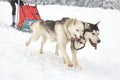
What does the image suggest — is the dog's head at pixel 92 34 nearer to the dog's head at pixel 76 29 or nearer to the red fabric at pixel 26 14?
the dog's head at pixel 76 29

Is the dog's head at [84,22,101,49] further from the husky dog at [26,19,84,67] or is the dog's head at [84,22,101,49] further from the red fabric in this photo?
the red fabric

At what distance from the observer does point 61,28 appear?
598 cm

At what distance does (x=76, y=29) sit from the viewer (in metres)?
5.61

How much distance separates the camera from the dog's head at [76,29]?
18.2ft

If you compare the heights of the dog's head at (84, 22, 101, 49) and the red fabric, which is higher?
the dog's head at (84, 22, 101, 49)

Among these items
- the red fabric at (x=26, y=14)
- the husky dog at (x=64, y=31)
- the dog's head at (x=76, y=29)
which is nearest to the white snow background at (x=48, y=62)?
the husky dog at (x=64, y=31)

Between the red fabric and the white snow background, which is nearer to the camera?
the white snow background

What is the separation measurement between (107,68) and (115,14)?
8791mm

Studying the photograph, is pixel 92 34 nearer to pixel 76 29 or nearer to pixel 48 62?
pixel 76 29

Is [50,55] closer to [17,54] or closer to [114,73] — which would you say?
[17,54]

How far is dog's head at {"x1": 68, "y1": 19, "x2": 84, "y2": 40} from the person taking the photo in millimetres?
5562

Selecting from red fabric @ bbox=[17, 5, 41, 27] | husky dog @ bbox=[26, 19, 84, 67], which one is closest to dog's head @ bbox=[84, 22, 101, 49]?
husky dog @ bbox=[26, 19, 84, 67]

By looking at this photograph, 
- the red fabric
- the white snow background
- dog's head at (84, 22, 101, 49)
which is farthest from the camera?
the red fabric

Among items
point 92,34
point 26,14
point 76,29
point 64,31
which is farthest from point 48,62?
point 26,14
